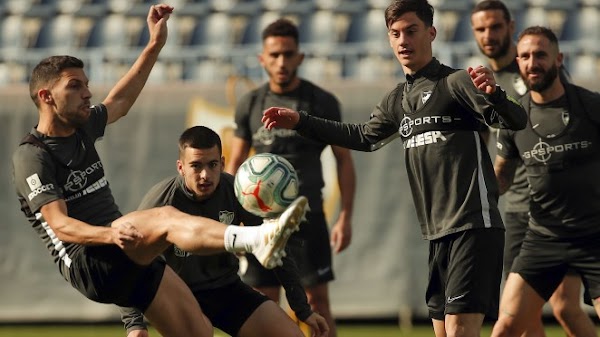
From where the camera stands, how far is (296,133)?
953cm

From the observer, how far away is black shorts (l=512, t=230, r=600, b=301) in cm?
818

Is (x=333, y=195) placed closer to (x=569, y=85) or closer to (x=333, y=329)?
(x=333, y=329)

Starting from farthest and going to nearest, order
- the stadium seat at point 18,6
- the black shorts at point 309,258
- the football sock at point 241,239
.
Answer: the stadium seat at point 18,6, the black shorts at point 309,258, the football sock at point 241,239

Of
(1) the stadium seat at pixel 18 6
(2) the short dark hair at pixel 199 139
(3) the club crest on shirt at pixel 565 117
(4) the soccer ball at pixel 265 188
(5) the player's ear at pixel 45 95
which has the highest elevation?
(1) the stadium seat at pixel 18 6

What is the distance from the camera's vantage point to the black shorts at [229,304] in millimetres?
7617

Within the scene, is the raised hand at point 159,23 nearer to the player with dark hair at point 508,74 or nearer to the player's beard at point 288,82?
the player's beard at point 288,82

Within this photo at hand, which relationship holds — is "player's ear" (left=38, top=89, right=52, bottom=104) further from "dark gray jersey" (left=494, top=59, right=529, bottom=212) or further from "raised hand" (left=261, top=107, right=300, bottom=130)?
"dark gray jersey" (left=494, top=59, right=529, bottom=212)

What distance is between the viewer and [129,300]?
714cm

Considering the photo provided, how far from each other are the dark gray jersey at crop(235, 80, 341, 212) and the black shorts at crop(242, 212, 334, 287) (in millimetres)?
151

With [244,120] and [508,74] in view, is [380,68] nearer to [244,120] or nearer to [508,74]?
[244,120]

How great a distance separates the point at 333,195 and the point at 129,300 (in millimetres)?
5815

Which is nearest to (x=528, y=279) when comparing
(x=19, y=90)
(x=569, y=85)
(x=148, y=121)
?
(x=569, y=85)

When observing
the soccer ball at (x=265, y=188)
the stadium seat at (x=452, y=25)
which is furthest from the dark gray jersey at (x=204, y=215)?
the stadium seat at (x=452, y=25)

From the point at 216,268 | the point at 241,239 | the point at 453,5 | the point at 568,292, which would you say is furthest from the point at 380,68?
the point at 241,239
